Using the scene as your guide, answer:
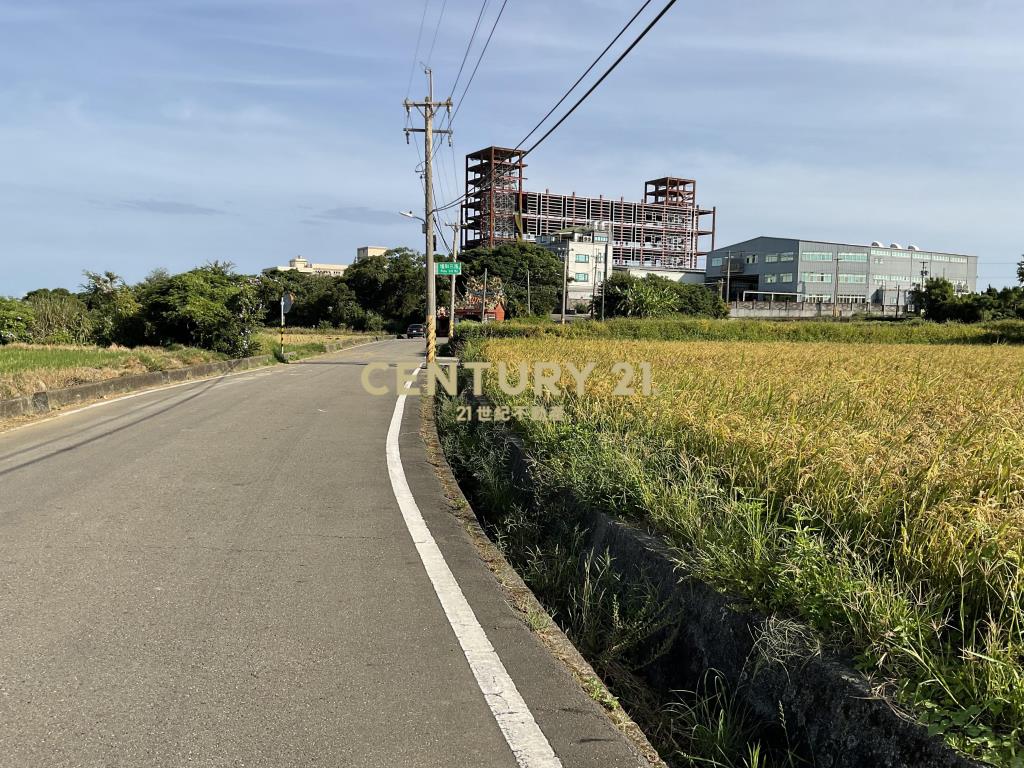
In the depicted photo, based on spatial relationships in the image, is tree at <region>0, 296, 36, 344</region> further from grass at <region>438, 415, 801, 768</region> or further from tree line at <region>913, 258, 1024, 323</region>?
tree line at <region>913, 258, 1024, 323</region>

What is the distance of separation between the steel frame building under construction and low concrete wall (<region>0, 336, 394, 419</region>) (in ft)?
288

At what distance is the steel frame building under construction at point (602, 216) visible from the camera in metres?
112

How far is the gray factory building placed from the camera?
96.6 m

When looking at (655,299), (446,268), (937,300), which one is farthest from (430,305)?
(937,300)

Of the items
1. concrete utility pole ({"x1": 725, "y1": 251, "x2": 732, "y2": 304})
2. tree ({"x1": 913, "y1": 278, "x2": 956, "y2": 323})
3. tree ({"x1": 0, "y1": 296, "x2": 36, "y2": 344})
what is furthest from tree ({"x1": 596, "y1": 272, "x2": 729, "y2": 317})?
tree ({"x1": 0, "y1": 296, "x2": 36, "y2": 344})

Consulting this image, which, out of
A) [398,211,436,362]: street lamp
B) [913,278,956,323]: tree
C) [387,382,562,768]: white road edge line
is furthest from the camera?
[913,278,956,323]: tree

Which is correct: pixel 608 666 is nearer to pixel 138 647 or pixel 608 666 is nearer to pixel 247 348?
pixel 138 647

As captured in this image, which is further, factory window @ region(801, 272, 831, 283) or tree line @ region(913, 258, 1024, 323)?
factory window @ region(801, 272, 831, 283)

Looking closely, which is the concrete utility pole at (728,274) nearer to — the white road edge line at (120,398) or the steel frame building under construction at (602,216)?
the steel frame building under construction at (602,216)

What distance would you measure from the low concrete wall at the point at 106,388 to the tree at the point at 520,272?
59.7m

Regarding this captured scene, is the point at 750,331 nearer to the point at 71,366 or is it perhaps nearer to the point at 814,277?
the point at 71,366

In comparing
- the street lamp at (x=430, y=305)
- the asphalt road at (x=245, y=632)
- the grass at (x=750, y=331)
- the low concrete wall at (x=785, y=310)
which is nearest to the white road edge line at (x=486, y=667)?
the asphalt road at (x=245, y=632)

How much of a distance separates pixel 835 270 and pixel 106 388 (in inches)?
3764

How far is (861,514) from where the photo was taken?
134 inches
